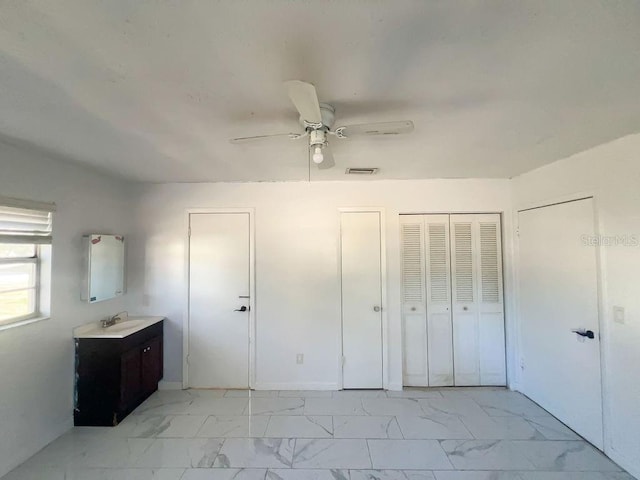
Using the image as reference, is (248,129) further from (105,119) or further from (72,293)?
(72,293)

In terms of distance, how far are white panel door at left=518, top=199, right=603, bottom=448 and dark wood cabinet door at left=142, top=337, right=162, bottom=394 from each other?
4125mm

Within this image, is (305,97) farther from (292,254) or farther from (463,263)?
(463,263)

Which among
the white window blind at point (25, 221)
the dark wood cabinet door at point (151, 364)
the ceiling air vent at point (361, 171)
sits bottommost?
the dark wood cabinet door at point (151, 364)

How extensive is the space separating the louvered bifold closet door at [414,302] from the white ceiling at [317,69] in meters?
1.41

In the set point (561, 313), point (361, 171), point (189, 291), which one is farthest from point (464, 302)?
point (189, 291)

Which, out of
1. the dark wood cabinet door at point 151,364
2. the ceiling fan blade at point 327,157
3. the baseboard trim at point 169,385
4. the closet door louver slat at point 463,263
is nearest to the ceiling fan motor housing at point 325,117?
the ceiling fan blade at point 327,157

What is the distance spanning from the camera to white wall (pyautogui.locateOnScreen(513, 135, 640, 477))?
209 centimetres

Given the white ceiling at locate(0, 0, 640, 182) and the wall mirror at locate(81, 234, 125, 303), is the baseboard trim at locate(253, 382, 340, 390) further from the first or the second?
the white ceiling at locate(0, 0, 640, 182)

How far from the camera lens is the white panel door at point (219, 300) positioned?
347 cm

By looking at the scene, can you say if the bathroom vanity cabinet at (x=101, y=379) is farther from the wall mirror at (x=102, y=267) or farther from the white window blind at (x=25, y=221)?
the white window blind at (x=25, y=221)

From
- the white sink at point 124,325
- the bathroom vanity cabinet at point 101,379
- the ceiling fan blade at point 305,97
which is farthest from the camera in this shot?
the white sink at point 124,325

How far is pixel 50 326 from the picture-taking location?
8.24ft

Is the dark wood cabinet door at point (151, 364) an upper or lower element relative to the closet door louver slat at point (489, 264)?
lower

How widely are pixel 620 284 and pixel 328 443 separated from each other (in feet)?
8.55
